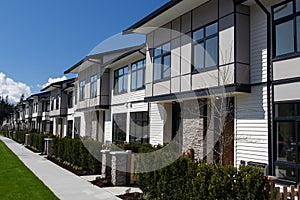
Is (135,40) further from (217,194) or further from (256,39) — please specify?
(217,194)

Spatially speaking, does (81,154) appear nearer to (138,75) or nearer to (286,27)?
(138,75)

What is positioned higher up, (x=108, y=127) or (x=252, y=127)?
(x=252, y=127)

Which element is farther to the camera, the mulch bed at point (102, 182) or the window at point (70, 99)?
the window at point (70, 99)

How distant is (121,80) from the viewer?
920 inches

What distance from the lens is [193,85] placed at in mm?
13125

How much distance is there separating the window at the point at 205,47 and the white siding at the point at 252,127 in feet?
6.11

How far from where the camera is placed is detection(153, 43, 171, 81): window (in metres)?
15.4

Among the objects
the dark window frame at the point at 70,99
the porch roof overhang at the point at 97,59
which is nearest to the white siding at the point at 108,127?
the porch roof overhang at the point at 97,59

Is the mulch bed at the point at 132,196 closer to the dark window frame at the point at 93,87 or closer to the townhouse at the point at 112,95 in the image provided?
the townhouse at the point at 112,95

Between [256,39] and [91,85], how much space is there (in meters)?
19.2

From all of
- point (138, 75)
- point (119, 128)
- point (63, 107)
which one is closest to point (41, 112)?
point (63, 107)

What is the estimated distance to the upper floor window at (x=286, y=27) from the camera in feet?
31.9

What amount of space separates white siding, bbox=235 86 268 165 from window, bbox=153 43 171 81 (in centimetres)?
470

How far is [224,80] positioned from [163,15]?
496 cm
